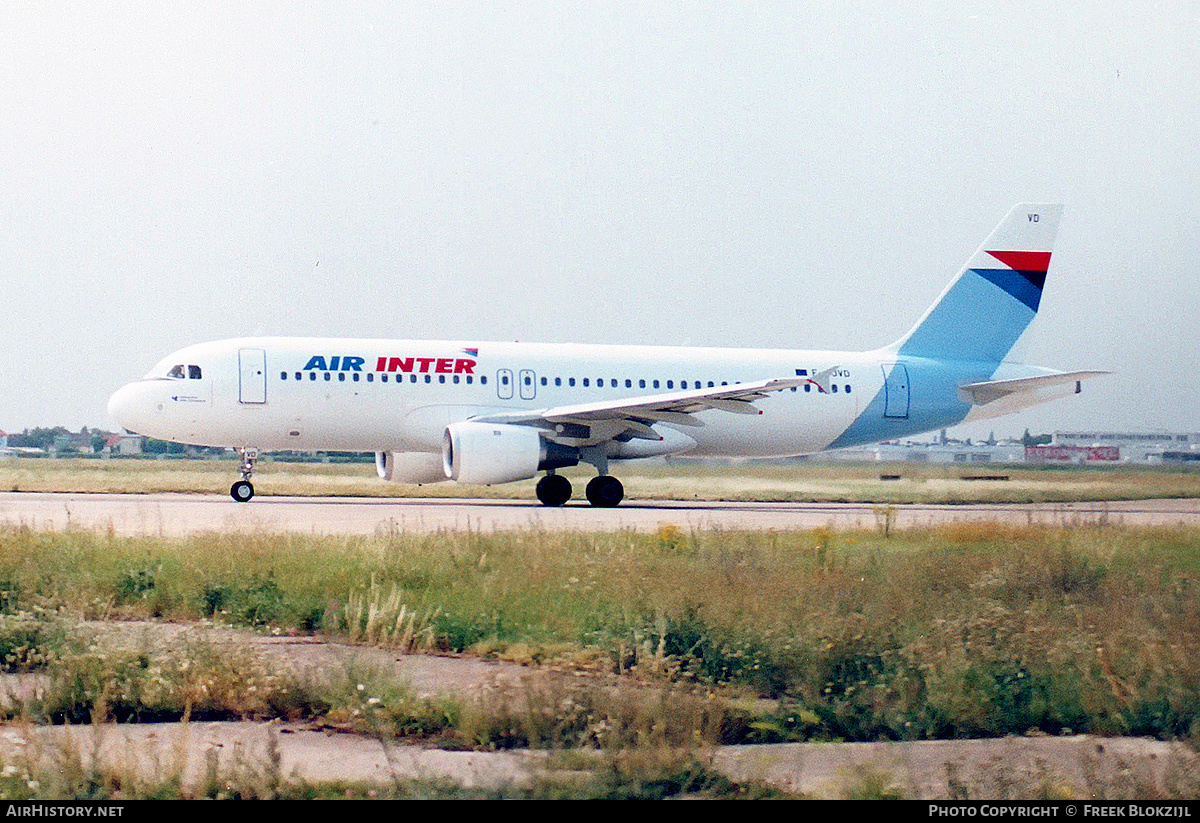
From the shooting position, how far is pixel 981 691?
24.2 ft

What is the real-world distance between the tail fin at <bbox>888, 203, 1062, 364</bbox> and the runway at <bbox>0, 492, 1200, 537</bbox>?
12.4ft

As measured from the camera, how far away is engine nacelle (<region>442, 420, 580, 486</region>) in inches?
893

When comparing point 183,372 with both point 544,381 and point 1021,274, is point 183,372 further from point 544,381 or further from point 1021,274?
point 1021,274

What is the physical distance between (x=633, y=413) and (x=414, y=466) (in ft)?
15.3

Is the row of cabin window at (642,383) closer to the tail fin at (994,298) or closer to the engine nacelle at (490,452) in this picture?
the engine nacelle at (490,452)

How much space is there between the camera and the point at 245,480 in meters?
24.5

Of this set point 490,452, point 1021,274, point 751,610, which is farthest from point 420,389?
point 751,610

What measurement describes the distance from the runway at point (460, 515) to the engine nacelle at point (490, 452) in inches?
24.4

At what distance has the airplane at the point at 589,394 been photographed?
2361 cm

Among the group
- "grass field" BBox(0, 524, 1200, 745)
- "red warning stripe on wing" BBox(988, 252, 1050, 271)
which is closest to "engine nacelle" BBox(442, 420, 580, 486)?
"grass field" BBox(0, 524, 1200, 745)

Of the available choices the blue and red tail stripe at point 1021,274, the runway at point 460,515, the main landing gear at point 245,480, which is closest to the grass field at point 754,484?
the runway at point 460,515

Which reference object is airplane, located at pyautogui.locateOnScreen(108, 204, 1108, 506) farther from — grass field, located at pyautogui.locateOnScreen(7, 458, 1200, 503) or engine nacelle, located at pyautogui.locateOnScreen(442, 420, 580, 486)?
grass field, located at pyautogui.locateOnScreen(7, 458, 1200, 503)

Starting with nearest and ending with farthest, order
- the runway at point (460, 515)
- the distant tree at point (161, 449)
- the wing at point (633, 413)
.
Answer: the runway at point (460, 515)
the wing at point (633, 413)
the distant tree at point (161, 449)

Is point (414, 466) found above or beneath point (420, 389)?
beneath
